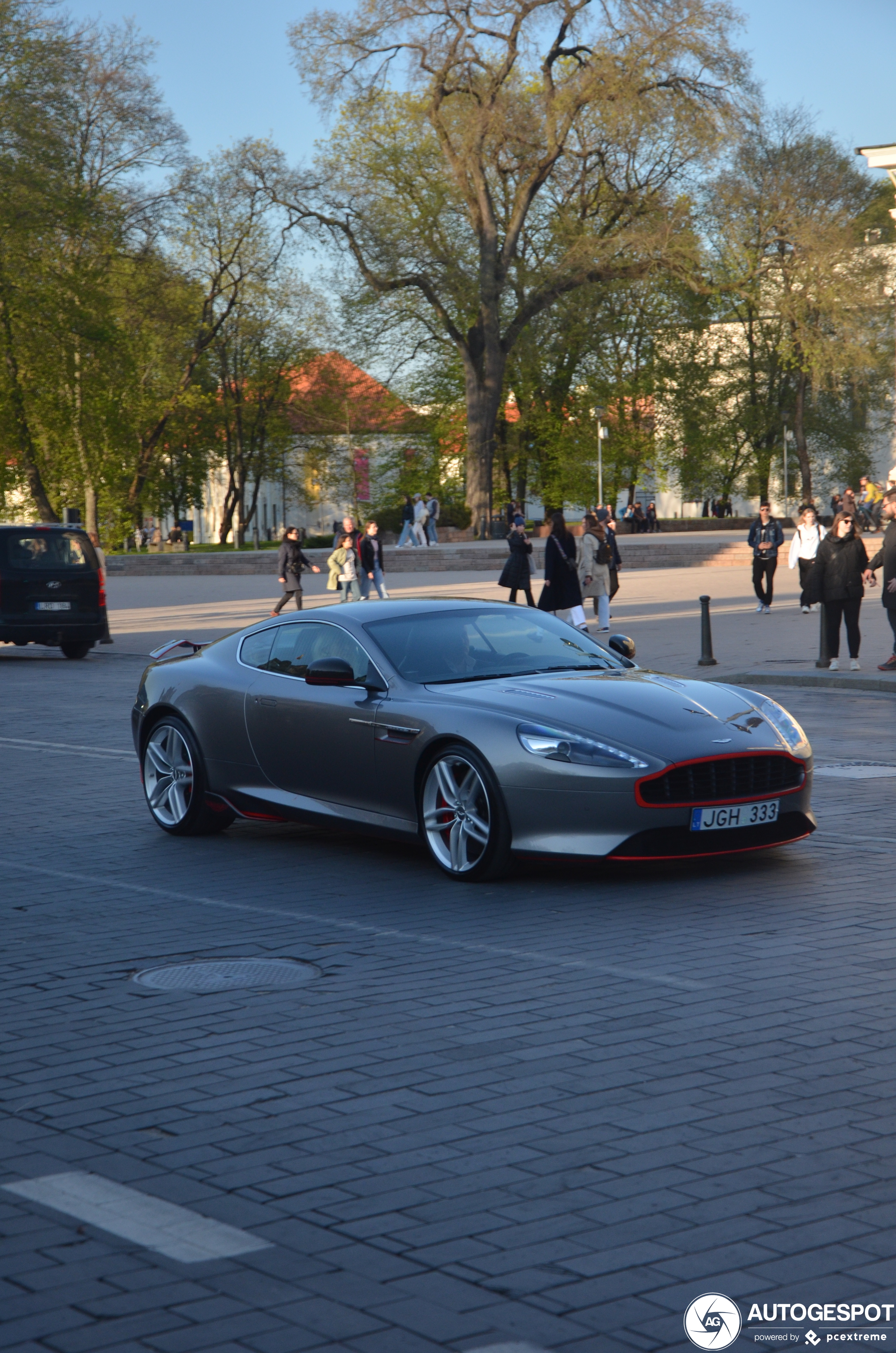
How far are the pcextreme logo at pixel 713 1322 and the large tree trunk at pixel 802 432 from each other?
61733mm

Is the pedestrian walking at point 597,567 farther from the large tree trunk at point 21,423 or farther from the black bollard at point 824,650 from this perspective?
the large tree trunk at point 21,423

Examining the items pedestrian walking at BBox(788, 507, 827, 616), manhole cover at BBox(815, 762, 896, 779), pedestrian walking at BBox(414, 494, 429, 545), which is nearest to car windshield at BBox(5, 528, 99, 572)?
pedestrian walking at BBox(788, 507, 827, 616)

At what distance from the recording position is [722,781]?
7723 millimetres

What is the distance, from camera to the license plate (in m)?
7.62

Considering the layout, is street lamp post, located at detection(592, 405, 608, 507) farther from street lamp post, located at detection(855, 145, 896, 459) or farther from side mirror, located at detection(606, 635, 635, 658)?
side mirror, located at detection(606, 635, 635, 658)

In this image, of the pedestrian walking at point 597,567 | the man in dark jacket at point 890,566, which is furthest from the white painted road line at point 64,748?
the pedestrian walking at point 597,567

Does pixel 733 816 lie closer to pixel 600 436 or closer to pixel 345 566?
pixel 345 566

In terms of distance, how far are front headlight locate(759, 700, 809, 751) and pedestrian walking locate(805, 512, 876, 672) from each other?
902cm

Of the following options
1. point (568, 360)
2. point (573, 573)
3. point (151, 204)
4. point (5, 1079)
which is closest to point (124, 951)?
point (5, 1079)

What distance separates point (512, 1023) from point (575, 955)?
977 millimetres

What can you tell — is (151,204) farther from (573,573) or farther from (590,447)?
(573,573)

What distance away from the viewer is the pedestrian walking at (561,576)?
2191 cm

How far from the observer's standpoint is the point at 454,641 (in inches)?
348

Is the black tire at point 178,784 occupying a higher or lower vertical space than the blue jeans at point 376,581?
lower
